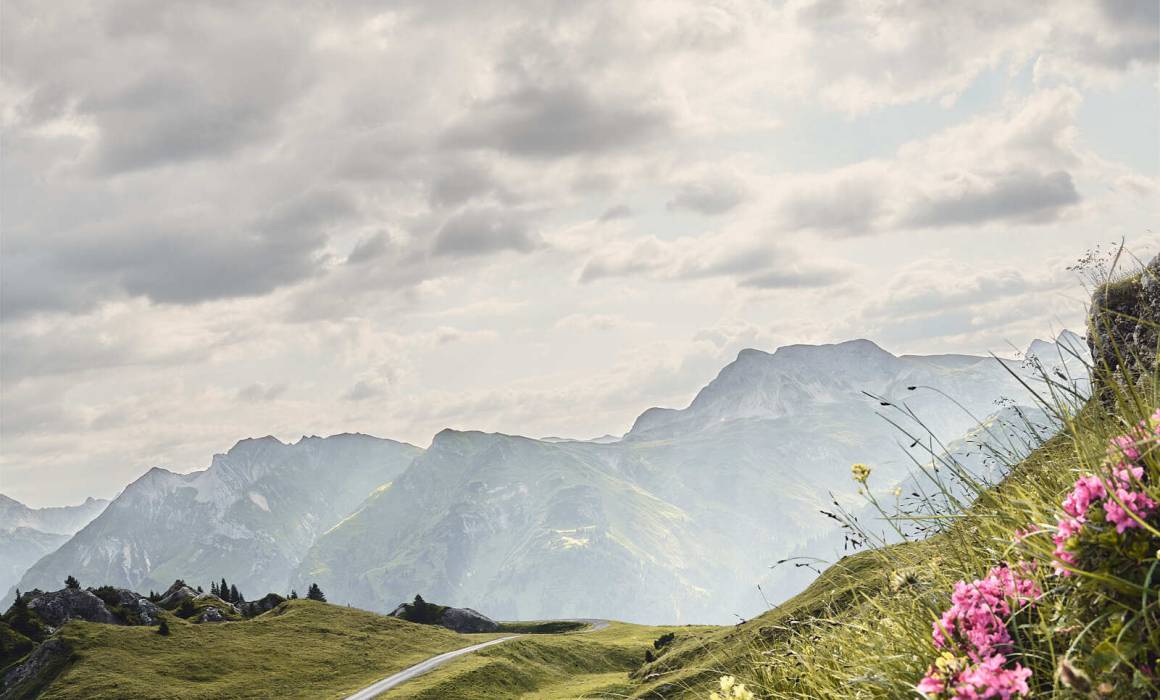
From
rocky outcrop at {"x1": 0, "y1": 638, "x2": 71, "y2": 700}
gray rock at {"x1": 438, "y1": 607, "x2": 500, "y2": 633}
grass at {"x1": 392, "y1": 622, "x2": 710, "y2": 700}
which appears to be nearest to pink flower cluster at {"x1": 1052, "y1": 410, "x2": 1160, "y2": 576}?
grass at {"x1": 392, "y1": 622, "x2": 710, "y2": 700}

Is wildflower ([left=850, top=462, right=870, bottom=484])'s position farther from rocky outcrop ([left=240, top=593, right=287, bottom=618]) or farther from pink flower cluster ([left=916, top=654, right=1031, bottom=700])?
rocky outcrop ([left=240, top=593, right=287, bottom=618])

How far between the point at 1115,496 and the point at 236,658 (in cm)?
8894

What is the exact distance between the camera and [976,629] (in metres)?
5.32

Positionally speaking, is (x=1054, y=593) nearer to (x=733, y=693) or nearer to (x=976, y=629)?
(x=976, y=629)

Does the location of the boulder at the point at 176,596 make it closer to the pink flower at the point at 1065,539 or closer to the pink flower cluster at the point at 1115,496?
the pink flower at the point at 1065,539

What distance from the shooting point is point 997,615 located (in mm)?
5492

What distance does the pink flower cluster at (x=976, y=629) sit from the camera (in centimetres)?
485

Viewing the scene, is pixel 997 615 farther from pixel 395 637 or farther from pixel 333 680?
pixel 395 637

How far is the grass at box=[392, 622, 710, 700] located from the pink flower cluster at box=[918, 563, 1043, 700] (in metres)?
50.3

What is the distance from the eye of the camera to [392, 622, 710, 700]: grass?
68.4 m

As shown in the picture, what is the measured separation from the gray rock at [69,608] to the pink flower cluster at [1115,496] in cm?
10747

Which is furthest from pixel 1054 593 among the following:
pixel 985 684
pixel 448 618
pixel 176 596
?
pixel 448 618

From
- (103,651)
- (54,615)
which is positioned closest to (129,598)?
(54,615)

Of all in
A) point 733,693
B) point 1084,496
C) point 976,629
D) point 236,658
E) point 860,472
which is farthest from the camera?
point 236,658
